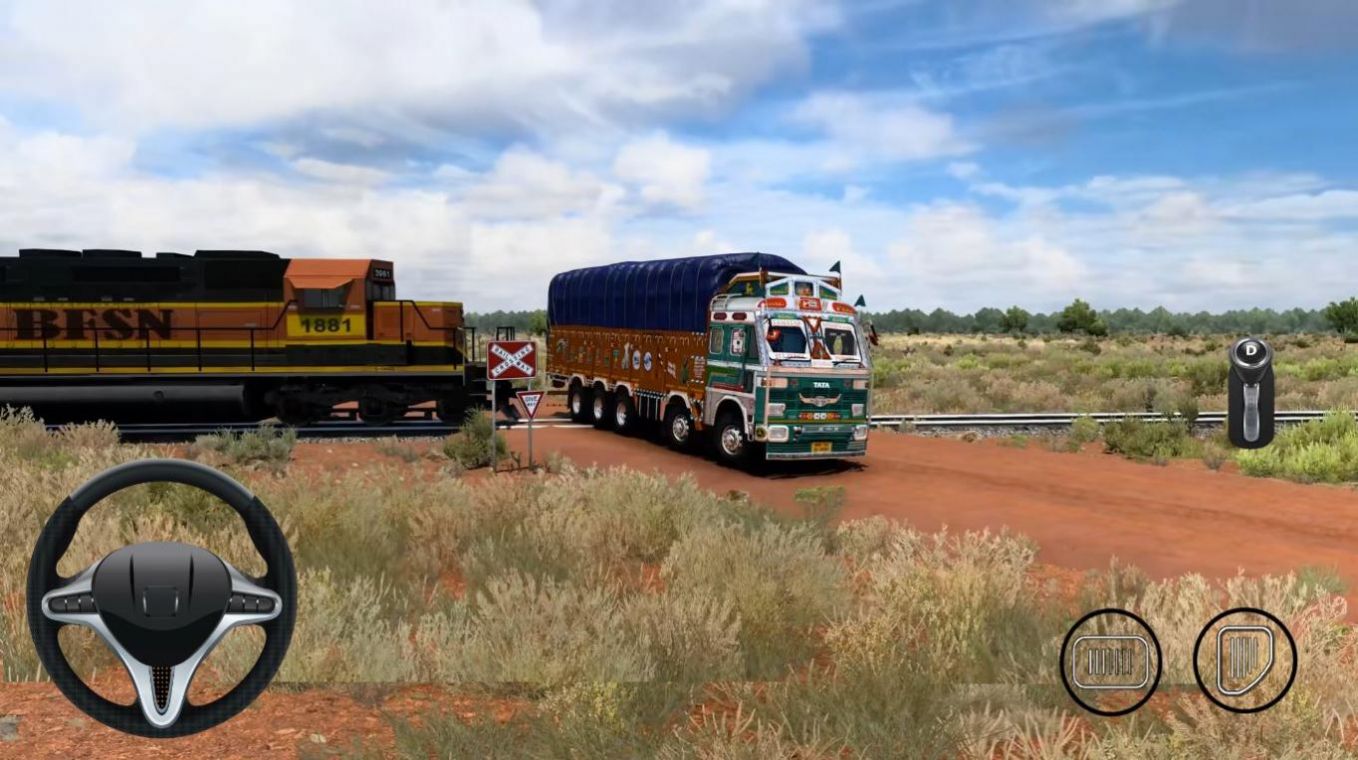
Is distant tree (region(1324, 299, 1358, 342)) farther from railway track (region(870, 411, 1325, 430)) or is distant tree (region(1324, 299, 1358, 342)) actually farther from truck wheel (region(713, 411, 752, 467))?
truck wheel (region(713, 411, 752, 467))

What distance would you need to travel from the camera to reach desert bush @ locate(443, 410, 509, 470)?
1672cm

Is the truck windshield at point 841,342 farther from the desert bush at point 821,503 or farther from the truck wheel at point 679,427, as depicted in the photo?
the truck wheel at point 679,427

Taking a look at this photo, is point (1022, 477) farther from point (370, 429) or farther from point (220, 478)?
point (220, 478)

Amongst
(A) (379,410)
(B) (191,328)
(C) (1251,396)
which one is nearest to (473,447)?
(A) (379,410)

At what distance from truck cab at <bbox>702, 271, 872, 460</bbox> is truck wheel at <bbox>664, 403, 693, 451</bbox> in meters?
1.27

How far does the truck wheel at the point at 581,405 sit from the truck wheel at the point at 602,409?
718mm

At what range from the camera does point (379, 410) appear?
21.2 metres

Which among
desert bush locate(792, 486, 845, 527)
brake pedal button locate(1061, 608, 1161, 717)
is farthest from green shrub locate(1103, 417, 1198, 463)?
brake pedal button locate(1061, 608, 1161, 717)

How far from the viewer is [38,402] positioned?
2000cm

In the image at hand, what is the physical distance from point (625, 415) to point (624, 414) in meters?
0.05

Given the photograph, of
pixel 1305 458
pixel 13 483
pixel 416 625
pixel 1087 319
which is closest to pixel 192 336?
pixel 13 483

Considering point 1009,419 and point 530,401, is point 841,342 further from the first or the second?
point 1009,419

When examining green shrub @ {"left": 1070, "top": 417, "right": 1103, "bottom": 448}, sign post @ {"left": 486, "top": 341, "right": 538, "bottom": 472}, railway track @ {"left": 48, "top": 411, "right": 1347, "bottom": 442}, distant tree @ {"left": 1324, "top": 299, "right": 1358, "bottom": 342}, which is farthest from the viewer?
distant tree @ {"left": 1324, "top": 299, "right": 1358, "bottom": 342}

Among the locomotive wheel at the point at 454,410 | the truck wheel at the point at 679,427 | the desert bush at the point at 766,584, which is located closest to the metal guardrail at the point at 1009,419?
the truck wheel at the point at 679,427
